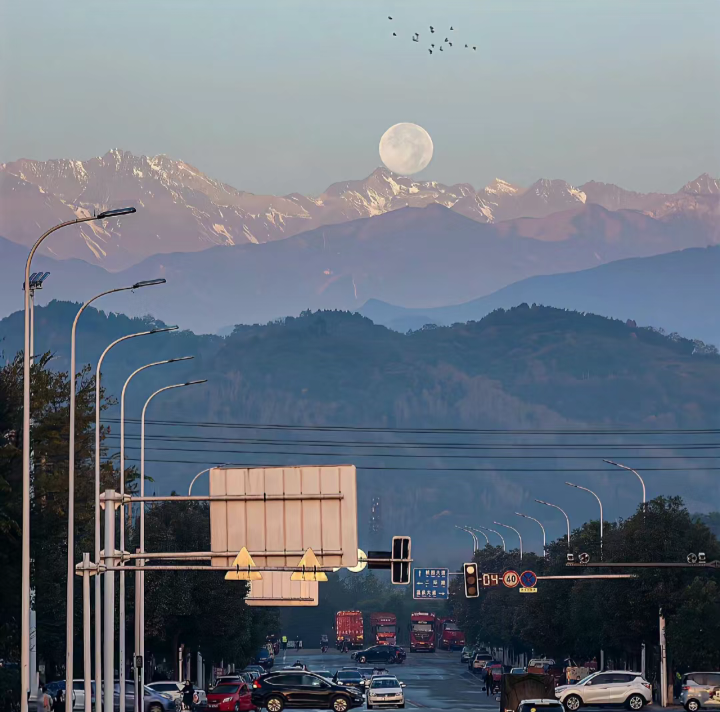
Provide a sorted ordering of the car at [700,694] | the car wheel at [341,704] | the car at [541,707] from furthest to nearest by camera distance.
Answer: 1. the car at [700,694]
2. the car wheel at [341,704]
3. the car at [541,707]

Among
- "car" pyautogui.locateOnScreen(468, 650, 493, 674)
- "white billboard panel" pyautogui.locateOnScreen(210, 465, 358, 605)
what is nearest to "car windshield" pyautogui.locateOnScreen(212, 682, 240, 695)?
"white billboard panel" pyautogui.locateOnScreen(210, 465, 358, 605)

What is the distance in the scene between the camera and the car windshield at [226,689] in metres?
72.2

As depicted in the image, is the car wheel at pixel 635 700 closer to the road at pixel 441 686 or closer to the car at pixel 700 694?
the car at pixel 700 694

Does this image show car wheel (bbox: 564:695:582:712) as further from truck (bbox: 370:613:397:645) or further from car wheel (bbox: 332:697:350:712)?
truck (bbox: 370:613:397:645)

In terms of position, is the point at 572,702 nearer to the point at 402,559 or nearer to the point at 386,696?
the point at 386,696

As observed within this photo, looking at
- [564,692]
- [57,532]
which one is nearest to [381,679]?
[564,692]

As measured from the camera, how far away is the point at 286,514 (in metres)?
37.1

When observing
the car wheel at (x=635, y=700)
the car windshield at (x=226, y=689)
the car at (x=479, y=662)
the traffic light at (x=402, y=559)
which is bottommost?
the car at (x=479, y=662)

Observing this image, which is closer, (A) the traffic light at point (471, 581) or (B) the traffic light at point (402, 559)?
(B) the traffic light at point (402, 559)

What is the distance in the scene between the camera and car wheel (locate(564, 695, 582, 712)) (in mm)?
71438

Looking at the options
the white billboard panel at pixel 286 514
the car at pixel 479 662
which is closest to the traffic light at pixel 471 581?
the white billboard panel at pixel 286 514

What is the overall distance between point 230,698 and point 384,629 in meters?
117

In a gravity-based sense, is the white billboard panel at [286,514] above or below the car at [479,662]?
above

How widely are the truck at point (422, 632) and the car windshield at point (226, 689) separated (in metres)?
119
